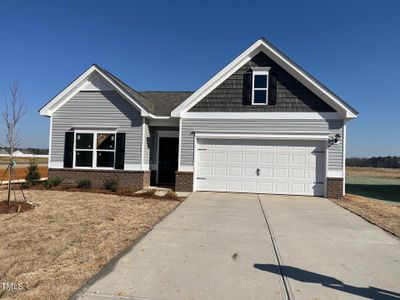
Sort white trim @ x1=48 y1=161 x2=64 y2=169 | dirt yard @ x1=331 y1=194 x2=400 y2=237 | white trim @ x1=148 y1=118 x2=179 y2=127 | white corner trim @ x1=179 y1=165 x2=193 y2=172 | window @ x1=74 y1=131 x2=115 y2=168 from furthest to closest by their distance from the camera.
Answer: white trim @ x1=148 y1=118 x2=179 y2=127 < white trim @ x1=48 y1=161 x2=64 y2=169 < window @ x1=74 y1=131 x2=115 y2=168 < white corner trim @ x1=179 y1=165 x2=193 y2=172 < dirt yard @ x1=331 y1=194 x2=400 y2=237

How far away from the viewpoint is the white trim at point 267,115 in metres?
13.4

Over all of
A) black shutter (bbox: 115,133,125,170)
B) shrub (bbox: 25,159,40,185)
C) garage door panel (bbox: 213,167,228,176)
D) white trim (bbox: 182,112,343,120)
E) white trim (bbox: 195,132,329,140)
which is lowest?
shrub (bbox: 25,159,40,185)

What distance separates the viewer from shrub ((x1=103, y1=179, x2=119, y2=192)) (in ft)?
43.8

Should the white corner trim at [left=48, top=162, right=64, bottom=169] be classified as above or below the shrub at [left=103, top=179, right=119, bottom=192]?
above

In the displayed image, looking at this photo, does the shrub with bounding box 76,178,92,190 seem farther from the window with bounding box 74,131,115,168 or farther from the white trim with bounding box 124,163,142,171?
the white trim with bounding box 124,163,142,171

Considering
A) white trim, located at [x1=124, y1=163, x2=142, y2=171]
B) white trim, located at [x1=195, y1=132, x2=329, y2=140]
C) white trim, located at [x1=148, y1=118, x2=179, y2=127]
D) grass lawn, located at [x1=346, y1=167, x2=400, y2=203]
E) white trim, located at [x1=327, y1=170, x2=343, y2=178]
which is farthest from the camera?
grass lawn, located at [x1=346, y1=167, x2=400, y2=203]

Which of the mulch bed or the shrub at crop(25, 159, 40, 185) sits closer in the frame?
the mulch bed

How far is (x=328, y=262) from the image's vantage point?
17.8 feet

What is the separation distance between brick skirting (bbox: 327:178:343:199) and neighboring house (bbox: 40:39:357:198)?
0.12ft

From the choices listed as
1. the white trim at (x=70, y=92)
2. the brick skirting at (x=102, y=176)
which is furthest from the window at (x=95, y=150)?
the white trim at (x=70, y=92)

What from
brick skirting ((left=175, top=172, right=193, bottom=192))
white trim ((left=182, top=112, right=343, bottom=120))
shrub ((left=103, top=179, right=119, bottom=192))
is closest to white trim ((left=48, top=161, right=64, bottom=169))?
shrub ((left=103, top=179, right=119, bottom=192))

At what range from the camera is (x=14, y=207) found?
8.90 m

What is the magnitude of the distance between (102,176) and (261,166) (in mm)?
6917

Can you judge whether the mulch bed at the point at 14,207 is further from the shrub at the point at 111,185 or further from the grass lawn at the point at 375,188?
the grass lawn at the point at 375,188
